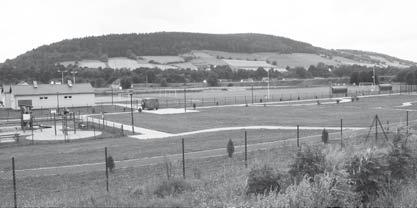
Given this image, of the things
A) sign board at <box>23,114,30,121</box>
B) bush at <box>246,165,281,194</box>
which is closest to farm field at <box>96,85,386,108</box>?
sign board at <box>23,114,30,121</box>

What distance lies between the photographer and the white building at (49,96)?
6862 cm

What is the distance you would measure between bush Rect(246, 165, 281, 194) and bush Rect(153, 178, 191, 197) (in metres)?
2.14

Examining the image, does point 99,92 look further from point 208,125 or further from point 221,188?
point 221,188

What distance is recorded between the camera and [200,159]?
22172 mm

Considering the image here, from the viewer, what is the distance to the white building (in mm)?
68625

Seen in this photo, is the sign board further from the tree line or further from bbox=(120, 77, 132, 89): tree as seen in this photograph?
the tree line

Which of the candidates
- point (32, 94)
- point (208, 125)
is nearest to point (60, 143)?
point (208, 125)

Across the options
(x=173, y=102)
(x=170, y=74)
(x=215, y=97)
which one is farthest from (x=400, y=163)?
(x=170, y=74)

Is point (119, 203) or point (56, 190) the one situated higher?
point (119, 203)

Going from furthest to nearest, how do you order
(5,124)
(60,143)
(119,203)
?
(5,124) → (60,143) → (119,203)

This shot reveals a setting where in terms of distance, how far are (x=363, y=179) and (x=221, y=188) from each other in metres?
3.70

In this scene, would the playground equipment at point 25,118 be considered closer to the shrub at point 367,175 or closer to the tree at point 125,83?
the shrub at point 367,175

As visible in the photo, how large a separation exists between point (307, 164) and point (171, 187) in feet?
12.6

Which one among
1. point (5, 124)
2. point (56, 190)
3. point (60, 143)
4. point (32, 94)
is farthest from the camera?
point (32, 94)
